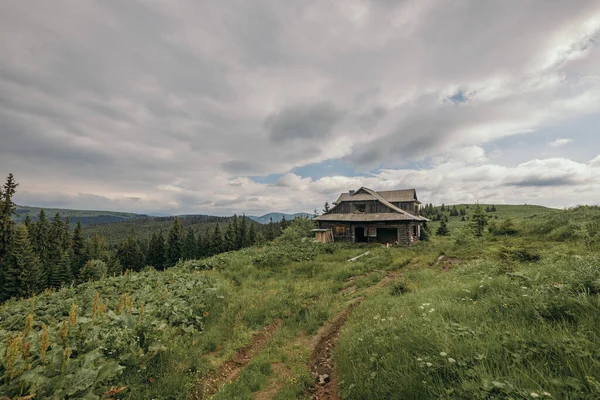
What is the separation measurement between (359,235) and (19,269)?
184ft

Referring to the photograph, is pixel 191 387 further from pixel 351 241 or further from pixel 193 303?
pixel 351 241

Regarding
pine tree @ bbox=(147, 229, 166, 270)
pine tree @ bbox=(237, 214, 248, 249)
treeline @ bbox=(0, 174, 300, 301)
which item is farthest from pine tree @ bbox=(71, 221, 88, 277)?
pine tree @ bbox=(237, 214, 248, 249)

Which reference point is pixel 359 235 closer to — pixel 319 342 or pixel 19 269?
pixel 319 342

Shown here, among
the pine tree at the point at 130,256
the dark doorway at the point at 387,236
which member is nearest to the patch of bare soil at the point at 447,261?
the dark doorway at the point at 387,236

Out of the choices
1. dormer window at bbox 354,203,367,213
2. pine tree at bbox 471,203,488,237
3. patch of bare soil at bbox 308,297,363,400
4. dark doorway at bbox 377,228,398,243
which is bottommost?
patch of bare soil at bbox 308,297,363,400

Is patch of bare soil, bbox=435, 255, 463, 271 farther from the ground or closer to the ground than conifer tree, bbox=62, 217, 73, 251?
farther from the ground

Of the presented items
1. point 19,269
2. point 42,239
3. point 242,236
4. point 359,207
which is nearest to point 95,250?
point 42,239

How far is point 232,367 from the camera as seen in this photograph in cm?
649

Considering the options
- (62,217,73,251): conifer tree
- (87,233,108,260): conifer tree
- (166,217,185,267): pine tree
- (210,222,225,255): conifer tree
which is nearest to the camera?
(62,217,73,251): conifer tree

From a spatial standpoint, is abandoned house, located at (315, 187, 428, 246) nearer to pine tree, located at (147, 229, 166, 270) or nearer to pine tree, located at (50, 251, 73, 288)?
pine tree, located at (50, 251, 73, 288)

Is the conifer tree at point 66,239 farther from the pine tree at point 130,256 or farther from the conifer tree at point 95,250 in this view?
the pine tree at point 130,256

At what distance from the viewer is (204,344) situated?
7.16 m

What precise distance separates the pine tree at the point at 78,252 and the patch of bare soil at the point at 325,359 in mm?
70891

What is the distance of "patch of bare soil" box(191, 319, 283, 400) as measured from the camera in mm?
5367
